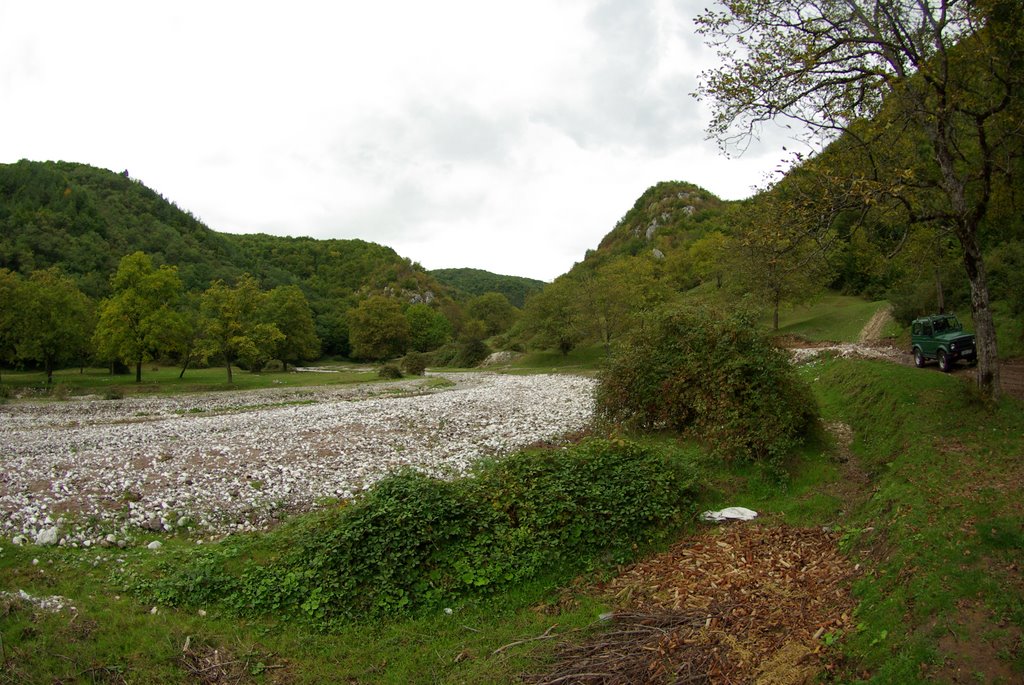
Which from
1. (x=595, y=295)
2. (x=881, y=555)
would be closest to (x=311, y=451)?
(x=881, y=555)

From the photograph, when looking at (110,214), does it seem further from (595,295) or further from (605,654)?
(605,654)

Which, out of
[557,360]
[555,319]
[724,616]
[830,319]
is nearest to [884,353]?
[830,319]

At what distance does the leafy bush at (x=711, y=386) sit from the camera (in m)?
13.3

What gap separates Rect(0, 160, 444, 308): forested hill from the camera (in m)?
94.5

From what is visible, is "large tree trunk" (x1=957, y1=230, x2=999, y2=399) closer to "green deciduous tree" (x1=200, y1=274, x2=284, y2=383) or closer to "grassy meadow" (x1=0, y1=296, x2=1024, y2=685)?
"grassy meadow" (x1=0, y1=296, x2=1024, y2=685)

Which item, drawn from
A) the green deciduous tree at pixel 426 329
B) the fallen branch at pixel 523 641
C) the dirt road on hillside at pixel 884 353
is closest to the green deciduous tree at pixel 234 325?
the dirt road on hillside at pixel 884 353

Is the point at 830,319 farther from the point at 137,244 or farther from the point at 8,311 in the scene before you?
the point at 137,244

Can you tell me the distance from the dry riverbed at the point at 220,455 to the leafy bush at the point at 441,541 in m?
3.57

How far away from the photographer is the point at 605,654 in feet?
22.0

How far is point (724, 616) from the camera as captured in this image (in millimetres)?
7234

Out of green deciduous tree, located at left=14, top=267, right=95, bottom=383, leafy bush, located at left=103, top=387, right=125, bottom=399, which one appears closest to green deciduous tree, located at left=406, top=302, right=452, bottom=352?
green deciduous tree, located at left=14, top=267, right=95, bottom=383

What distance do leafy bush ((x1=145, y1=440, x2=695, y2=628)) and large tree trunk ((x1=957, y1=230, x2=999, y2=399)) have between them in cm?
637

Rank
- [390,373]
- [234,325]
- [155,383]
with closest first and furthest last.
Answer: [155,383], [234,325], [390,373]

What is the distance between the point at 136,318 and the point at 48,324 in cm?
607
